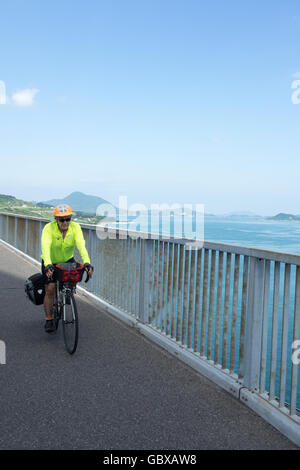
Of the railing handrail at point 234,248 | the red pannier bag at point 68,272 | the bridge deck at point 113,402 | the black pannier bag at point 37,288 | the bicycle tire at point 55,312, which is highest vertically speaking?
the railing handrail at point 234,248

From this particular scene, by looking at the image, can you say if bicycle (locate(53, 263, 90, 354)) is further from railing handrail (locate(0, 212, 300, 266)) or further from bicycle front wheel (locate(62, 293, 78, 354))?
railing handrail (locate(0, 212, 300, 266))

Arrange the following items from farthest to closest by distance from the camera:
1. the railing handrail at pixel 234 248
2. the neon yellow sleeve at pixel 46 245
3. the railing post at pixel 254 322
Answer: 1. the neon yellow sleeve at pixel 46 245
2. the railing post at pixel 254 322
3. the railing handrail at pixel 234 248

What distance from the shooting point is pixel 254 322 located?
4.08 meters

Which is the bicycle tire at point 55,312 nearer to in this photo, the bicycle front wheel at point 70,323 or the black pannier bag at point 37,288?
the black pannier bag at point 37,288

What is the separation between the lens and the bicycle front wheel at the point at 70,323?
5438 mm

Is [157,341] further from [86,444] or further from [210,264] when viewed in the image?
[86,444]

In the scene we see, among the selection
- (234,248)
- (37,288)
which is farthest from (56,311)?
(234,248)

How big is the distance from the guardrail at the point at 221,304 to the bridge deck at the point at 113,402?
21 centimetres

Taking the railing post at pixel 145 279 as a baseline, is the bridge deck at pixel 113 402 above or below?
below

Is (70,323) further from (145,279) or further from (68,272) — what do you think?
(145,279)

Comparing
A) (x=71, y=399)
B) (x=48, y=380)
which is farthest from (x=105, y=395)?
(x=48, y=380)

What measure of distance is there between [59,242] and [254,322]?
9.79 ft

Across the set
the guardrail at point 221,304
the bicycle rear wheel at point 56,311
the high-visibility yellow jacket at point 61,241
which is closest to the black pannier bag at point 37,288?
the bicycle rear wheel at point 56,311

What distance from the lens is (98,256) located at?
28.1 ft
